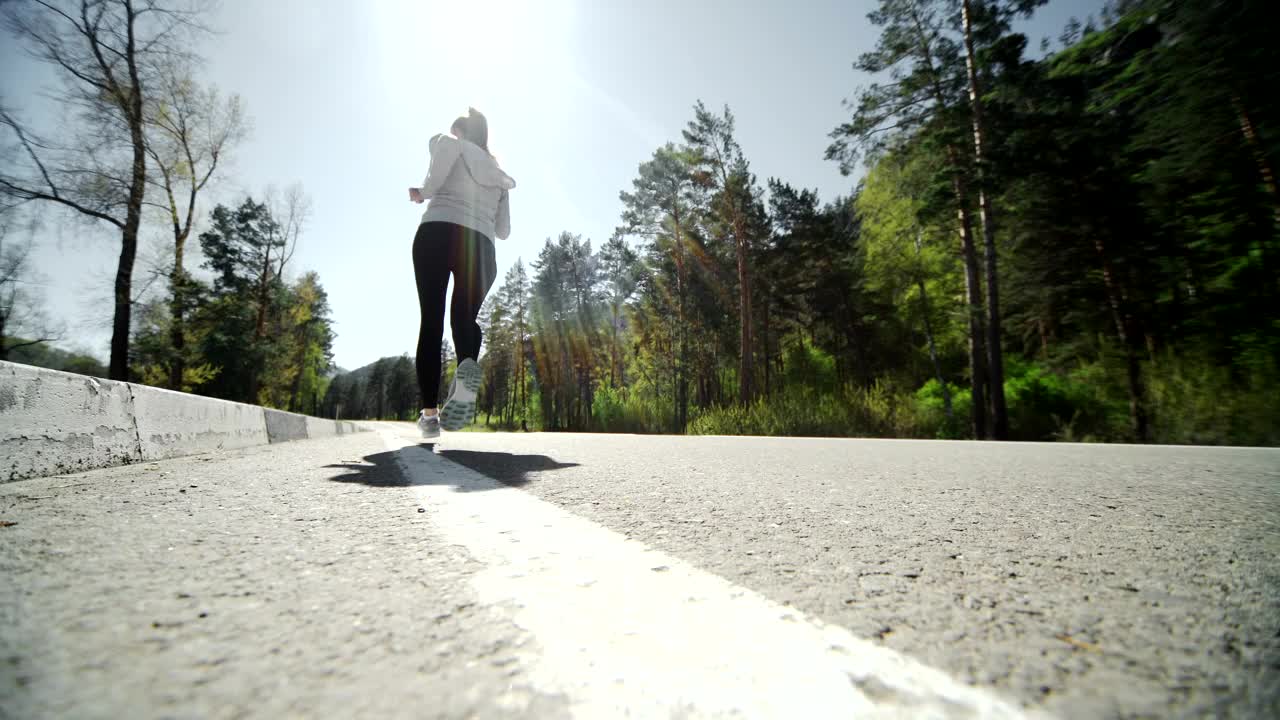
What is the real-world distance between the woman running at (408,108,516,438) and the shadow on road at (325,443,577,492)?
3.16 feet

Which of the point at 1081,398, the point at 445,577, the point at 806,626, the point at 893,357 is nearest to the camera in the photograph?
the point at 806,626

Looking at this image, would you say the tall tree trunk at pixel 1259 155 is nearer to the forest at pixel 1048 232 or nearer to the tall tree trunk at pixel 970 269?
the forest at pixel 1048 232

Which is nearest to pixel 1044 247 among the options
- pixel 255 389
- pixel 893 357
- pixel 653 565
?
pixel 893 357

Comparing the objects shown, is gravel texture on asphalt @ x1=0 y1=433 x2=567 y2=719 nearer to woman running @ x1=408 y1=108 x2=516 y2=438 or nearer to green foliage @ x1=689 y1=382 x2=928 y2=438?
woman running @ x1=408 y1=108 x2=516 y2=438

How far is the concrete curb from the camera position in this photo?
1899 mm

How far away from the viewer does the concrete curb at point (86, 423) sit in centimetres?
190

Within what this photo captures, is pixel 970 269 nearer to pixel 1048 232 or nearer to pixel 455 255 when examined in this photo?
pixel 1048 232

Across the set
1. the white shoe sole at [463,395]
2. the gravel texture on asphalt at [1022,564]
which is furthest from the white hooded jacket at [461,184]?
the gravel texture on asphalt at [1022,564]

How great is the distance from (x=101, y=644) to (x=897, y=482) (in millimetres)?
2314

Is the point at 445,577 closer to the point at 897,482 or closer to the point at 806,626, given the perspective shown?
the point at 806,626

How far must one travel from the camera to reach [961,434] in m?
14.1

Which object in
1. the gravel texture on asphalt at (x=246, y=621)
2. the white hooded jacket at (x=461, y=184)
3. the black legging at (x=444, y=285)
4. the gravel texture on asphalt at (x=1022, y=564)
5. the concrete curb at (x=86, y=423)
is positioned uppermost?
the white hooded jacket at (x=461, y=184)

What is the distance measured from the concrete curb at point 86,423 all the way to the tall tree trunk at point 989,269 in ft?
46.8

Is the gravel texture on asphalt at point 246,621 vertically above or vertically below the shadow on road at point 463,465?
above
